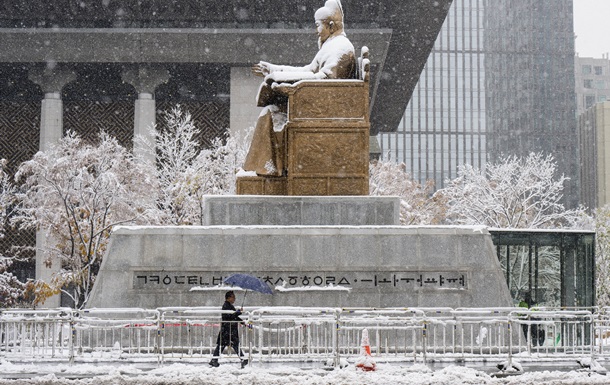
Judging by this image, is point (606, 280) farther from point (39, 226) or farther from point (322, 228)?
point (322, 228)

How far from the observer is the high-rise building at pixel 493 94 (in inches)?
5091

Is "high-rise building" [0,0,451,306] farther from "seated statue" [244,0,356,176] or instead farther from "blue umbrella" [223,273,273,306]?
"blue umbrella" [223,273,273,306]

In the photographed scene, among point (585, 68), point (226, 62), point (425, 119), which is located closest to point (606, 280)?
point (226, 62)

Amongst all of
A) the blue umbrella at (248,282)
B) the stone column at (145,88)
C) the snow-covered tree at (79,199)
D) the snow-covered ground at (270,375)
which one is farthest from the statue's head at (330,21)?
the stone column at (145,88)

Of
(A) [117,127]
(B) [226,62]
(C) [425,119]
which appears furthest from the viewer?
(C) [425,119]

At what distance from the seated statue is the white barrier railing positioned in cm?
313

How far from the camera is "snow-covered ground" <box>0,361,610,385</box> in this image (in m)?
11.9

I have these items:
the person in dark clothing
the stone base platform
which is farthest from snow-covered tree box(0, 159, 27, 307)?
the person in dark clothing

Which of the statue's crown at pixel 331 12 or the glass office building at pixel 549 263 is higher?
the statue's crown at pixel 331 12

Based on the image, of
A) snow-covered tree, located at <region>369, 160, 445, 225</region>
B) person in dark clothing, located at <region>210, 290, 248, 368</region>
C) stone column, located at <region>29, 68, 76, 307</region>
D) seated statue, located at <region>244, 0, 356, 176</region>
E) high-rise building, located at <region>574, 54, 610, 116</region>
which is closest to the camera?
person in dark clothing, located at <region>210, 290, 248, 368</region>

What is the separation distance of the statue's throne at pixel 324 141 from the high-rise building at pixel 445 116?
111633 mm

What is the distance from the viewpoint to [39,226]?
34.8m

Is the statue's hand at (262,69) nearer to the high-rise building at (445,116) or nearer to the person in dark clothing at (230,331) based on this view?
the person in dark clothing at (230,331)

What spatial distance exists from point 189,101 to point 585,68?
→ 13093 centimetres
